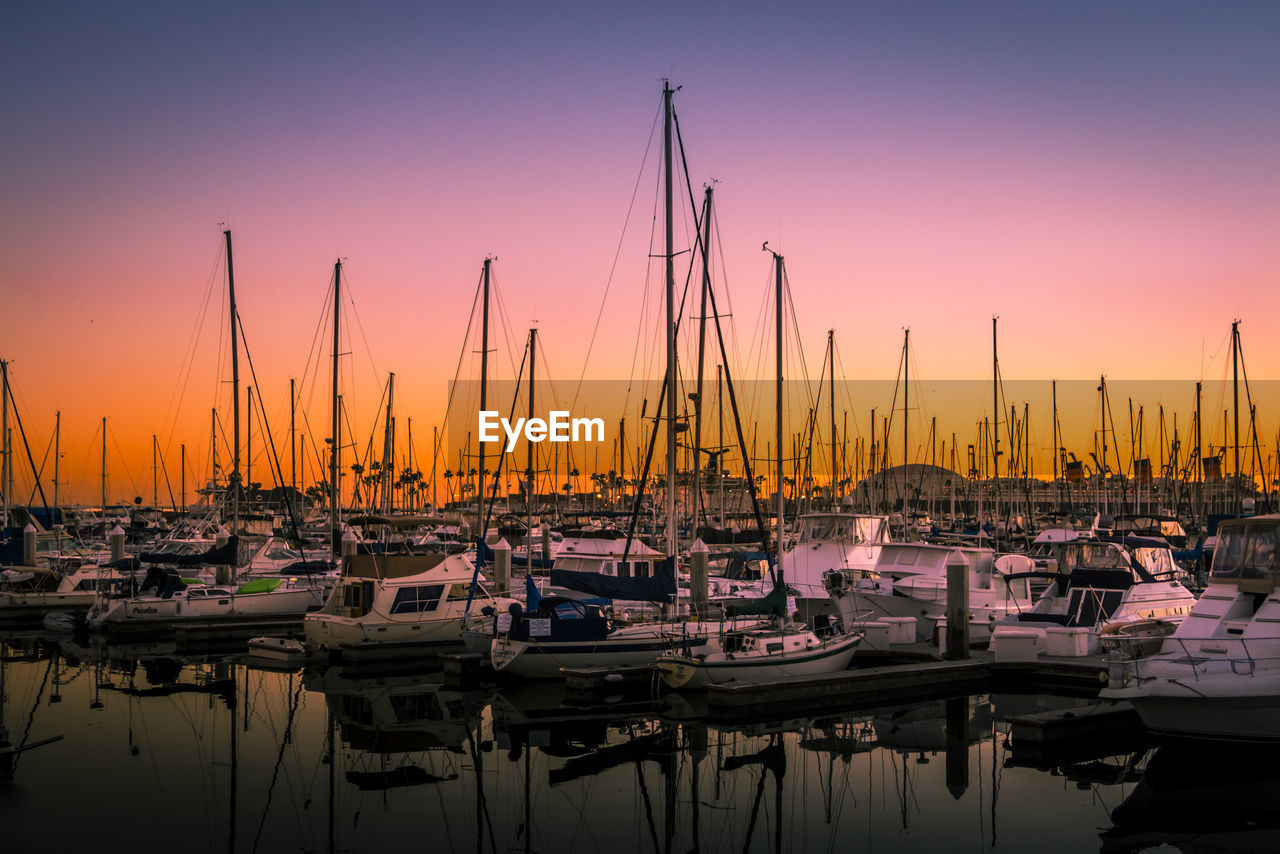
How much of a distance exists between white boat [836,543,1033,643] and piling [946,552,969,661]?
2.86 meters

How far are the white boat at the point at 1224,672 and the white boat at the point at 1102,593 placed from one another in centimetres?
682

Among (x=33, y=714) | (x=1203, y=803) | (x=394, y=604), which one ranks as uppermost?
(x=394, y=604)

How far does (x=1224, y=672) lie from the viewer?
727 inches

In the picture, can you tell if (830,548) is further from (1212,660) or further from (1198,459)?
(1198,459)

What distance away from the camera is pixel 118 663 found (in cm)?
3055

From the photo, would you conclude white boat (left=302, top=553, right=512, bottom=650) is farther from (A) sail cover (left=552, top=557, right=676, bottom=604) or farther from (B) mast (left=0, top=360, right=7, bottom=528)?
(B) mast (left=0, top=360, right=7, bottom=528)

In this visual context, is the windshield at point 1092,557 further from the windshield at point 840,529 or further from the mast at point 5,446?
the mast at point 5,446

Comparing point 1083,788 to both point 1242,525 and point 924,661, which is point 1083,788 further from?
point 924,661

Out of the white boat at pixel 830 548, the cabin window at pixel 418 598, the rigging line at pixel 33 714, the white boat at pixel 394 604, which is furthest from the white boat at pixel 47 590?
the white boat at pixel 830 548

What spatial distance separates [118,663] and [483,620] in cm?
1005

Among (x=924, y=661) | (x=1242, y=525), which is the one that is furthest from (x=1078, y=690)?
(x=1242, y=525)

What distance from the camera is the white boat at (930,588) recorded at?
31938 millimetres

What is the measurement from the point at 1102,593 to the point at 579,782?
1672 cm

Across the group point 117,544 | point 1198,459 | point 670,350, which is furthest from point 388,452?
point 1198,459
